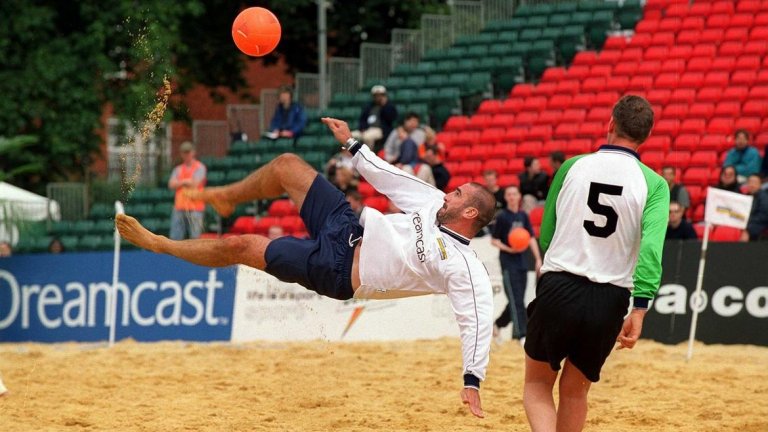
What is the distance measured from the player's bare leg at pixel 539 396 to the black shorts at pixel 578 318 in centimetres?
18

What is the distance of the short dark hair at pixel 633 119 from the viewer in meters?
6.37

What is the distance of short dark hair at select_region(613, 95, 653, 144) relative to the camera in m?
6.37

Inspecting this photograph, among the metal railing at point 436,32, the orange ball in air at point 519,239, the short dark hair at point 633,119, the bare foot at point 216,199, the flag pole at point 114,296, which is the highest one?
the metal railing at point 436,32

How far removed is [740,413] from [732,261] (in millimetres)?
5048

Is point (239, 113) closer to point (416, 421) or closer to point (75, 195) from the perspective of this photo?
point (75, 195)

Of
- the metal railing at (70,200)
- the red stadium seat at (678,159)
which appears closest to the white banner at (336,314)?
the red stadium seat at (678,159)

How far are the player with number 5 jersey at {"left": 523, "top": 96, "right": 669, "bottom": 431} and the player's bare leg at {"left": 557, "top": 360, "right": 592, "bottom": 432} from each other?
139 millimetres

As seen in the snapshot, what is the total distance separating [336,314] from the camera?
1573 centimetres

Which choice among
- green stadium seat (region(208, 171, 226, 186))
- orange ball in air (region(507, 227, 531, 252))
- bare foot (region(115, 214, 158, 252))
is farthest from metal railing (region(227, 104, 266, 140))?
bare foot (region(115, 214, 158, 252))

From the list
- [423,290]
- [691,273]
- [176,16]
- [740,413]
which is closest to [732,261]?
[691,273]

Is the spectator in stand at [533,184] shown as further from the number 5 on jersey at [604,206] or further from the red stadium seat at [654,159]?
the number 5 on jersey at [604,206]

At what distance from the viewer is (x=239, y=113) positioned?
24.1 metres

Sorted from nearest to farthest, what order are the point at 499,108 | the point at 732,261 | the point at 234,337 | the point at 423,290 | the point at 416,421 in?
the point at 423,290 → the point at 416,421 → the point at 732,261 → the point at 234,337 → the point at 499,108

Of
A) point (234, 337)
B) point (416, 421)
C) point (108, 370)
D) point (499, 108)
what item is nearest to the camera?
point (416, 421)
